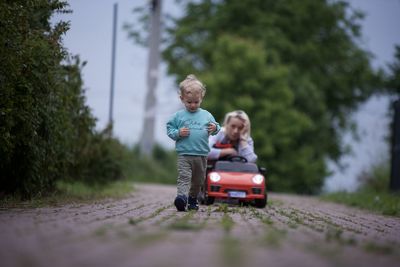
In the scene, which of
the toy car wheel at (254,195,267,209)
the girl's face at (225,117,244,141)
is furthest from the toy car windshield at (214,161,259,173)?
the girl's face at (225,117,244,141)

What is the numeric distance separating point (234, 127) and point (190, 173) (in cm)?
322

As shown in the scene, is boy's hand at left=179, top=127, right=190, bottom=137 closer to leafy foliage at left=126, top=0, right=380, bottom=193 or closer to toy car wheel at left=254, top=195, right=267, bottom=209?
toy car wheel at left=254, top=195, right=267, bottom=209

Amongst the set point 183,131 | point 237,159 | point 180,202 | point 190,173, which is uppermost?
point 183,131

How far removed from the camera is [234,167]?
1284cm

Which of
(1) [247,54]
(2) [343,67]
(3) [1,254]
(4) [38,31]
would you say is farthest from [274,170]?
(3) [1,254]

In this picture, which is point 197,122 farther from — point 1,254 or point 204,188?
point 1,254

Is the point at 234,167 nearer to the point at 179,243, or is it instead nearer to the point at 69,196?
the point at 69,196

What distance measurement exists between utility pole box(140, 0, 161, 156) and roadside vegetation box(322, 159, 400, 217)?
44.8ft

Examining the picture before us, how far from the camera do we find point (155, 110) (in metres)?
37.8

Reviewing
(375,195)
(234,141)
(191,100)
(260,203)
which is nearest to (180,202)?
(191,100)

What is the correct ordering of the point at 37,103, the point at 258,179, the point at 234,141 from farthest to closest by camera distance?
the point at 234,141 < the point at 258,179 < the point at 37,103

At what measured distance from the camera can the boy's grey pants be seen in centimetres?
1020

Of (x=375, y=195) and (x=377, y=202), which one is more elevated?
(x=375, y=195)

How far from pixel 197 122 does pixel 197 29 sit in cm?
3561
